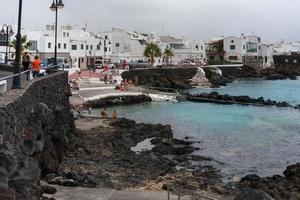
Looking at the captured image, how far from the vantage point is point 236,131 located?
40.3 meters

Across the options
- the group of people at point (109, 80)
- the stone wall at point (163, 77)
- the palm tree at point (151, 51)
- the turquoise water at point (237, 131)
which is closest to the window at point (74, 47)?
the stone wall at point (163, 77)

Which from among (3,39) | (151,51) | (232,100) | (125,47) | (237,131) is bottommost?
(237,131)

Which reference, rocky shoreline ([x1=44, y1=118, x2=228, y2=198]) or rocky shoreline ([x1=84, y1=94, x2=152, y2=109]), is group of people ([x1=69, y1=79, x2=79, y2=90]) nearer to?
rocky shoreline ([x1=84, y1=94, x2=152, y2=109])

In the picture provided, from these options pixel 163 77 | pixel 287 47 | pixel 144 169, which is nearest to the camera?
pixel 144 169

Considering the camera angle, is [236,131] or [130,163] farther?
[236,131]

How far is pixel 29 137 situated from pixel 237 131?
2709 centimetres

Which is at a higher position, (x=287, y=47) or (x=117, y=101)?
(x=287, y=47)

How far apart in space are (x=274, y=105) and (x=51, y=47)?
38.8 m

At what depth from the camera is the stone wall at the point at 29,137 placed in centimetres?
1021

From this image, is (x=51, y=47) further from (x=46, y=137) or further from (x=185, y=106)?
(x=46, y=137)

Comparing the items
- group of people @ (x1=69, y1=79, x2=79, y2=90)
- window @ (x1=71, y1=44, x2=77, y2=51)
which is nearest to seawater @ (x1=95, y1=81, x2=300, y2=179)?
group of people @ (x1=69, y1=79, x2=79, y2=90)

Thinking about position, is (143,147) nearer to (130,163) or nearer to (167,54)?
(130,163)

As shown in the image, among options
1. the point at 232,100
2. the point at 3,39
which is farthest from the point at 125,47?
the point at 232,100

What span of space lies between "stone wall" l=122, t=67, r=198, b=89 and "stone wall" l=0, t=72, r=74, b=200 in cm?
5472
